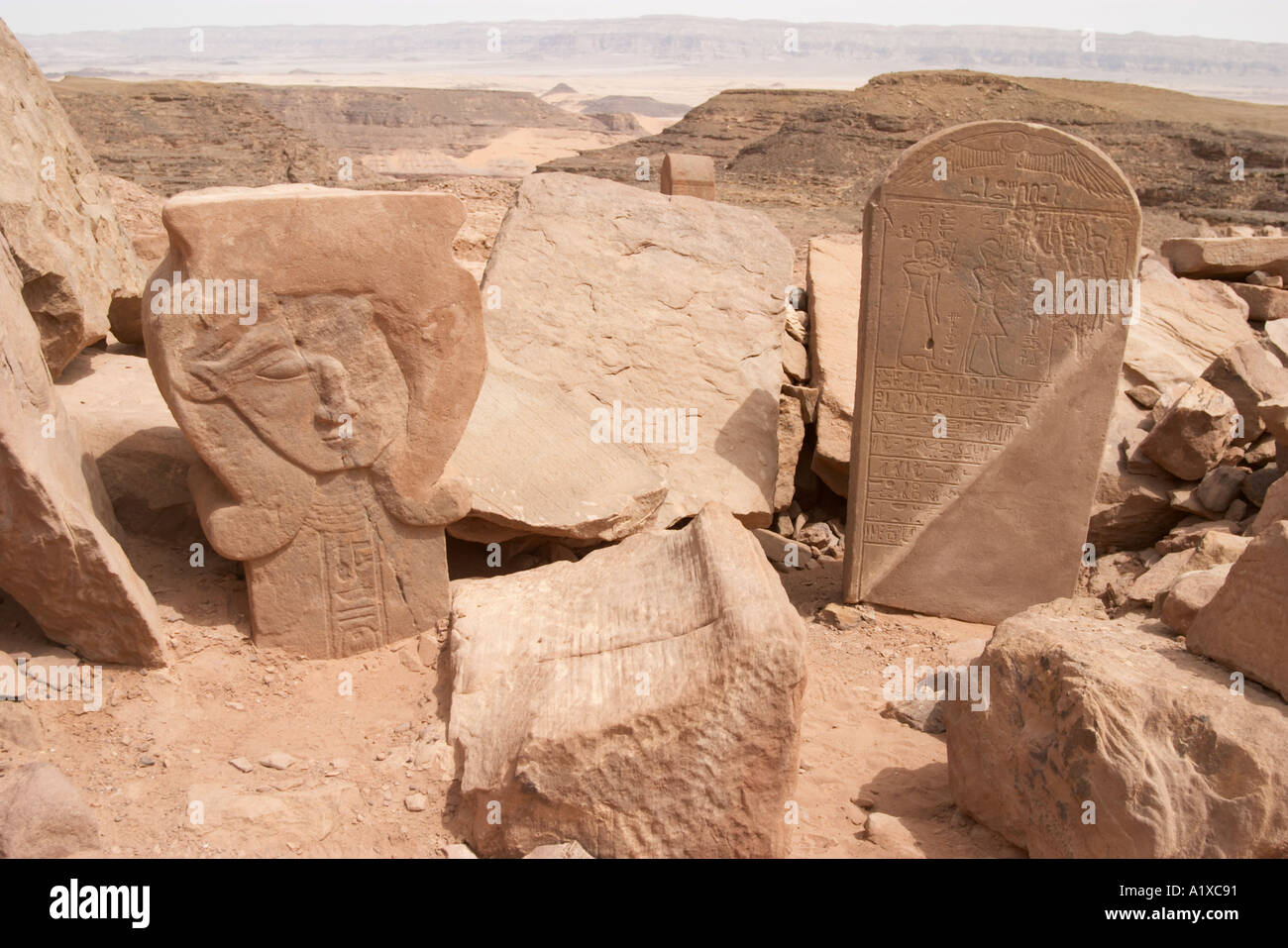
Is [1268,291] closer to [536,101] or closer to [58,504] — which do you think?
[58,504]

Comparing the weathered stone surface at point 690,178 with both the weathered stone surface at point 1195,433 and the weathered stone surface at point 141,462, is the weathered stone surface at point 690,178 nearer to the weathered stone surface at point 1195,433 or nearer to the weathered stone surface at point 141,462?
the weathered stone surface at point 1195,433

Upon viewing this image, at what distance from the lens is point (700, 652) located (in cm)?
290

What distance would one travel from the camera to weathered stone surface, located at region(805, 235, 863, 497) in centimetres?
521

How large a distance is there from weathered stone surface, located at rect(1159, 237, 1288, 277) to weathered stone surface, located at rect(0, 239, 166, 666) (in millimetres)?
6578

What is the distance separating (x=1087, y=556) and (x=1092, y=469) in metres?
0.73

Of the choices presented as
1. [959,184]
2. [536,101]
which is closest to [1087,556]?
A: [959,184]

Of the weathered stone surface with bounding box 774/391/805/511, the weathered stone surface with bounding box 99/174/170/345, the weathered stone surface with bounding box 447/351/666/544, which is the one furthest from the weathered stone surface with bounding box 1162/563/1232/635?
the weathered stone surface with bounding box 99/174/170/345

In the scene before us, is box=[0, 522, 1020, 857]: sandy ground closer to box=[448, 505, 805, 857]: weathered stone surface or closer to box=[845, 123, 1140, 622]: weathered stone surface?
box=[448, 505, 805, 857]: weathered stone surface

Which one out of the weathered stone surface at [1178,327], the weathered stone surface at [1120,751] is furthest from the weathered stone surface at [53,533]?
the weathered stone surface at [1178,327]

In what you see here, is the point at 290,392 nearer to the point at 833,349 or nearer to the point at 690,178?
the point at 833,349

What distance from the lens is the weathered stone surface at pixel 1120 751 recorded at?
2453 millimetres

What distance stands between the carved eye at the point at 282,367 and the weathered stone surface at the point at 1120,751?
2.24 meters

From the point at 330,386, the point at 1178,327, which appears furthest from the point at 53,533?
the point at 1178,327

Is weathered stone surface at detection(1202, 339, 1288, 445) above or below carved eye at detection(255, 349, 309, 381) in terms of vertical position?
below
